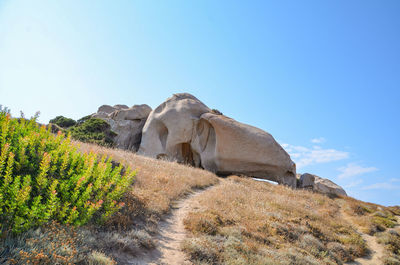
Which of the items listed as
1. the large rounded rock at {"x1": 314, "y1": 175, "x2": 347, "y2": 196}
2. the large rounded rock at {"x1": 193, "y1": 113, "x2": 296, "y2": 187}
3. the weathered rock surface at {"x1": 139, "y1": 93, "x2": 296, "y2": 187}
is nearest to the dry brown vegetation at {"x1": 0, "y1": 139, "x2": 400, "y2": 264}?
the large rounded rock at {"x1": 193, "y1": 113, "x2": 296, "y2": 187}

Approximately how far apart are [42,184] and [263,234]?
23.5 feet

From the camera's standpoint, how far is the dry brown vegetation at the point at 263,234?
700cm

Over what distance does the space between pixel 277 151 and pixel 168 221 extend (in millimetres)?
16512

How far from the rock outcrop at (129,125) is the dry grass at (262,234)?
18592mm

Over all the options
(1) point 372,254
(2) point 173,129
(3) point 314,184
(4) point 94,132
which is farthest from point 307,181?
(4) point 94,132

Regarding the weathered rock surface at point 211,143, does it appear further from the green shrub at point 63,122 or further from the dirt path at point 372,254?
the green shrub at point 63,122

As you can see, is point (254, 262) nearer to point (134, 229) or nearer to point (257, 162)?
point (134, 229)

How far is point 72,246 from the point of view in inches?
191

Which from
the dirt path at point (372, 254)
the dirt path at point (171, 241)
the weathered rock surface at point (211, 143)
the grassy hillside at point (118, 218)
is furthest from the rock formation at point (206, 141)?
the dirt path at point (171, 241)

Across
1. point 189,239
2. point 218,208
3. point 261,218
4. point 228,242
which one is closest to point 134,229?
point 189,239

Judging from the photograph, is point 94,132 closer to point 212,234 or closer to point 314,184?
point 212,234

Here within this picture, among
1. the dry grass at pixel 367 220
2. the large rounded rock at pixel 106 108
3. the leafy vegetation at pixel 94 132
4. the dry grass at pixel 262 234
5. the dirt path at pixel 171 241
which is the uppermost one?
the large rounded rock at pixel 106 108

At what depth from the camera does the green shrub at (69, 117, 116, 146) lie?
23.9 m

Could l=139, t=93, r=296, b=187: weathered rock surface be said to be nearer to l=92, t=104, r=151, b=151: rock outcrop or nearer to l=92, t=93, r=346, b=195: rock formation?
l=92, t=93, r=346, b=195: rock formation
